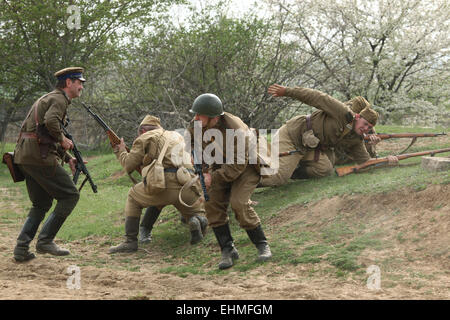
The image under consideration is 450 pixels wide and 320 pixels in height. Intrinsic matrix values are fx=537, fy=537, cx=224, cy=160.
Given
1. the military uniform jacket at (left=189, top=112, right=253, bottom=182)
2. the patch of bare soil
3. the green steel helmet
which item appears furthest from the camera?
the military uniform jacket at (left=189, top=112, right=253, bottom=182)

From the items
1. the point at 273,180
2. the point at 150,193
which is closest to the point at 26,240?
the point at 150,193

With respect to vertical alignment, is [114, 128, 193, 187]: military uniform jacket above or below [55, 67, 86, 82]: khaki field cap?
below

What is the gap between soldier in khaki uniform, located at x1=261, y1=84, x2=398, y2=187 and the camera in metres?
8.11

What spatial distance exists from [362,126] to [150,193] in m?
3.46

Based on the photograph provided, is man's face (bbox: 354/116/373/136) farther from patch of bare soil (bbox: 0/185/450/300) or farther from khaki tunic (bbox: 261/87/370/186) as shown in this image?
patch of bare soil (bbox: 0/185/450/300)

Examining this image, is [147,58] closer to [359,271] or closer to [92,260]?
[92,260]

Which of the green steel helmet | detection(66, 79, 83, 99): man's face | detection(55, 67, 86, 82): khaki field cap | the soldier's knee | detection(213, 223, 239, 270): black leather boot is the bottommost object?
detection(213, 223, 239, 270): black leather boot

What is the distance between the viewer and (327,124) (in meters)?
8.28

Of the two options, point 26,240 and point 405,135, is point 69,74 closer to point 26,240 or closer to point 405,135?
point 26,240

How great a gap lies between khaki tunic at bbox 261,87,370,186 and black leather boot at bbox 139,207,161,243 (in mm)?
1911

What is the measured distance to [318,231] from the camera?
253 inches

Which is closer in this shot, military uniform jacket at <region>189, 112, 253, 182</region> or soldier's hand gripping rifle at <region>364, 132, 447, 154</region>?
military uniform jacket at <region>189, 112, 253, 182</region>
